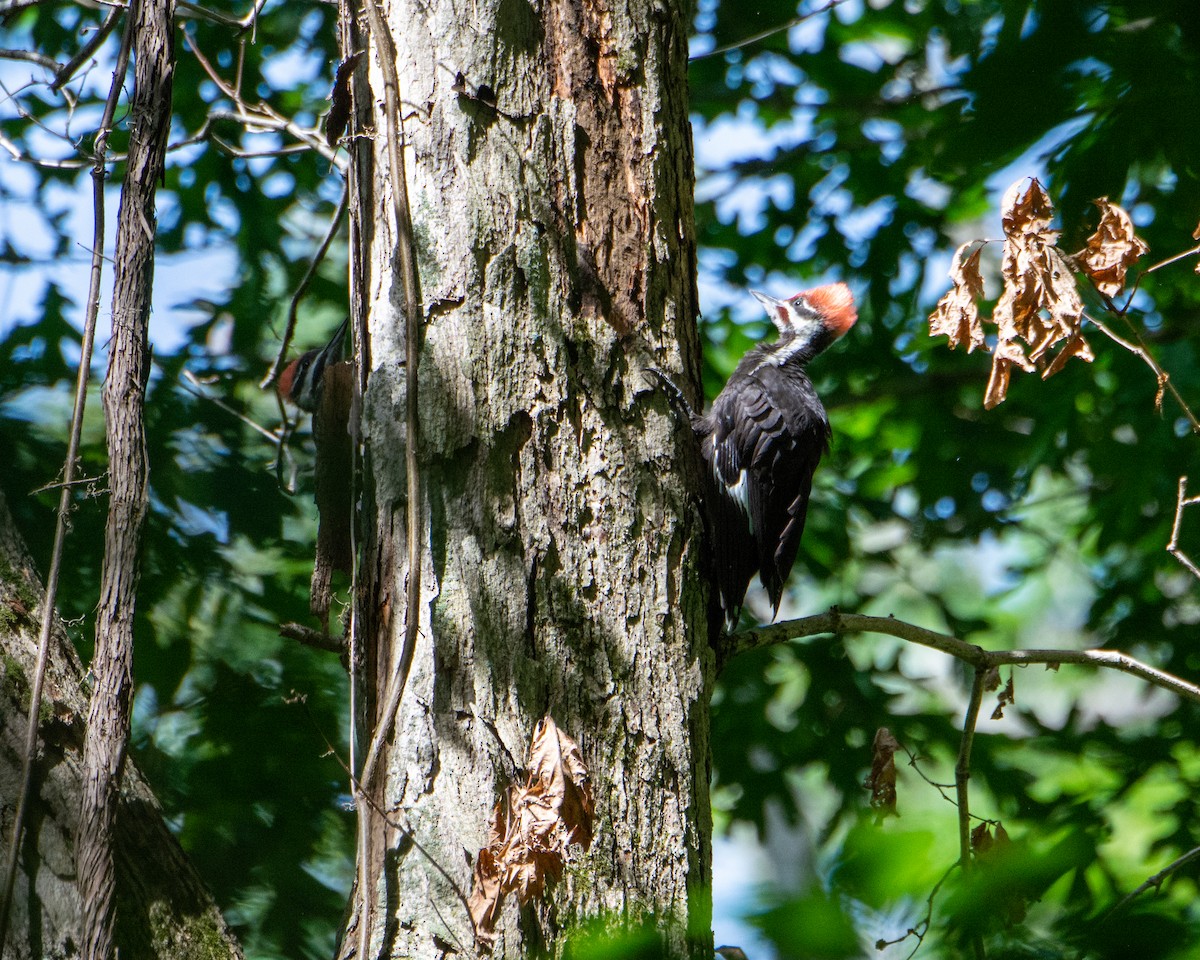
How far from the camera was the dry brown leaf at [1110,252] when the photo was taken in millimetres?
2467

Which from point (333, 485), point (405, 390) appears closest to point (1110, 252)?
point (405, 390)

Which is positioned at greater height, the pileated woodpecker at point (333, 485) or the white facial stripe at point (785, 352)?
the white facial stripe at point (785, 352)

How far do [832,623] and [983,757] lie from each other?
2082 mm

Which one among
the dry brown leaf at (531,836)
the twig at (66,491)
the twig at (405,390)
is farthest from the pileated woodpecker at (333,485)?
the dry brown leaf at (531,836)

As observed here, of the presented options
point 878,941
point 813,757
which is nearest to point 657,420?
point 878,941

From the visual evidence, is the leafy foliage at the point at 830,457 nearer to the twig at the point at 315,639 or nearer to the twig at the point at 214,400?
the twig at the point at 214,400

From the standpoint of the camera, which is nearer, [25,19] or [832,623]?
[832,623]

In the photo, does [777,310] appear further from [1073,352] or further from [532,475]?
[532,475]

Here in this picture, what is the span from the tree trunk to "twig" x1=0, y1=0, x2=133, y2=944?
21.7 inches

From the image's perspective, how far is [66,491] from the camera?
2.07 m

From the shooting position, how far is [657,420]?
85.4 inches

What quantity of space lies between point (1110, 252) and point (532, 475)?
149cm

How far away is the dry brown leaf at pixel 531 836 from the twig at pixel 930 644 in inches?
25.0

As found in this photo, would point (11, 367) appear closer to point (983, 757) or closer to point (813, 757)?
point (813, 757)
